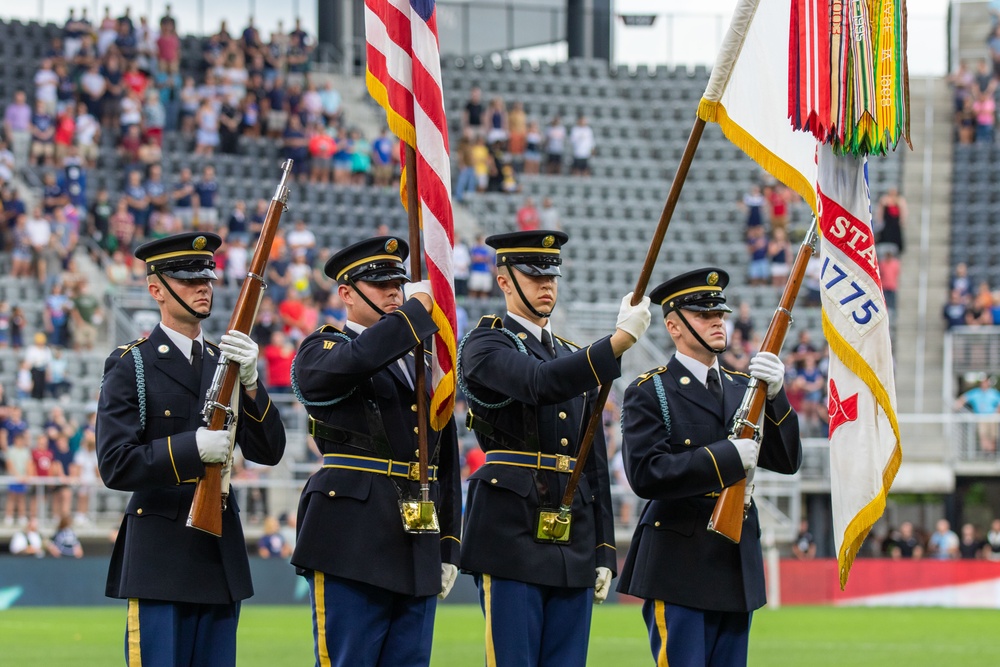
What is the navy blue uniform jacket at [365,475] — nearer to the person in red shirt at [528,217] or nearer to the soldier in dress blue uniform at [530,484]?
the soldier in dress blue uniform at [530,484]

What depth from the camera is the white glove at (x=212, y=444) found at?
6.20 meters

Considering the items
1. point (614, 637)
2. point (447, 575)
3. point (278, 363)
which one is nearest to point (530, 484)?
point (447, 575)

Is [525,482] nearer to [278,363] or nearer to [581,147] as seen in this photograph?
[278,363]

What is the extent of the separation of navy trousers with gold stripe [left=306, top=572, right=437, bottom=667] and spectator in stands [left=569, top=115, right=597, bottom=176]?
2117 centimetres

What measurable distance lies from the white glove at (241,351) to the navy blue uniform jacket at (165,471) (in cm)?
23

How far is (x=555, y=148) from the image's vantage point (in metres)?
27.3

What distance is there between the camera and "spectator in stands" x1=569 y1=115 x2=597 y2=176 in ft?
89.7

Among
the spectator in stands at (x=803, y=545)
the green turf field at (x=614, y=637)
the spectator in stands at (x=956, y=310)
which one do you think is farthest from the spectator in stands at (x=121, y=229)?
the spectator in stands at (x=956, y=310)

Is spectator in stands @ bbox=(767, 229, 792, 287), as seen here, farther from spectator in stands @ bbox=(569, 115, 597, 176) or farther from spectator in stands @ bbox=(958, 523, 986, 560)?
spectator in stands @ bbox=(958, 523, 986, 560)

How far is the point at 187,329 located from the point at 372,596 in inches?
50.3

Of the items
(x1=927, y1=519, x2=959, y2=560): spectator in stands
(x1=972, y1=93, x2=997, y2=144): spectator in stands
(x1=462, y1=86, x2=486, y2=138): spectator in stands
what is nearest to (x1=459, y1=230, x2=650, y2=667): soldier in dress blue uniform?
(x1=927, y1=519, x2=959, y2=560): spectator in stands

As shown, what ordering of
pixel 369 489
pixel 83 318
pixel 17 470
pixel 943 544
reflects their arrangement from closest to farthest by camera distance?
pixel 369 489
pixel 17 470
pixel 83 318
pixel 943 544

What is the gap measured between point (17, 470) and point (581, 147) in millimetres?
11955

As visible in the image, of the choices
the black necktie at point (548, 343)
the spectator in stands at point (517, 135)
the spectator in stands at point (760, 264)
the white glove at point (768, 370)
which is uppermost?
the spectator in stands at point (517, 135)
